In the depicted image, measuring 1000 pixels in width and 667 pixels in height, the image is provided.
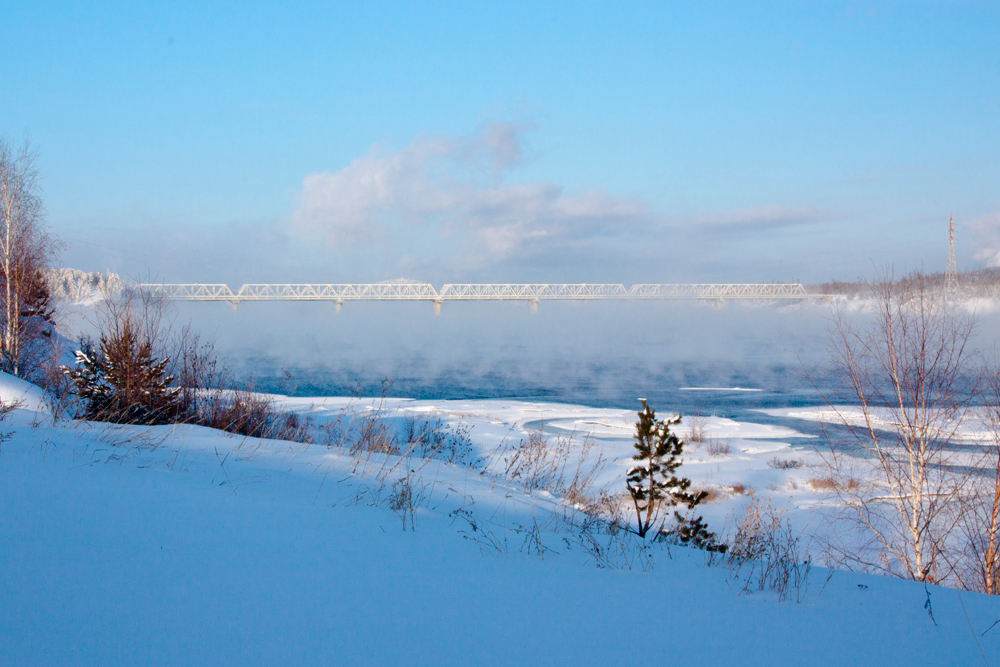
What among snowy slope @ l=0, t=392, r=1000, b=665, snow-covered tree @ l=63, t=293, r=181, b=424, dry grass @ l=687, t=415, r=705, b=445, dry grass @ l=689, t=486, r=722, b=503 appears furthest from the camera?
dry grass @ l=687, t=415, r=705, b=445

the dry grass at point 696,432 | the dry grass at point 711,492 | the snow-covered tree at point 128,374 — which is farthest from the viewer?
the dry grass at point 696,432

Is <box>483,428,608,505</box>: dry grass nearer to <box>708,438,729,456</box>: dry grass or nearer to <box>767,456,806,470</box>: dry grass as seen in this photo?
<box>708,438,729,456</box>: dry grass

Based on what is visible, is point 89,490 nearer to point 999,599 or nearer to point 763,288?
point 999,599

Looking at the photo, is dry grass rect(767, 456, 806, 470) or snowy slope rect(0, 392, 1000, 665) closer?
snowy slope rect(0, 392, 1000, 665)

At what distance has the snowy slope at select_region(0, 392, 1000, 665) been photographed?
81.0 inches

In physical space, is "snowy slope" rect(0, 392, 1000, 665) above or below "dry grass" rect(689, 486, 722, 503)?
above

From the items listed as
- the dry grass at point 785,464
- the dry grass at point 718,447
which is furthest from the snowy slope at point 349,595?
the dry grass at point 718,447

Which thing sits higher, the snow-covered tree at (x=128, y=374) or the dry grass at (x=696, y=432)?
the snow-covered tree at (x=128, y=374)

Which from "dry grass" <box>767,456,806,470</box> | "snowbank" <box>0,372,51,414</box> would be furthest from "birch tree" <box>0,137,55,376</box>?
"dry grass" <box>767,456,806,470</box>

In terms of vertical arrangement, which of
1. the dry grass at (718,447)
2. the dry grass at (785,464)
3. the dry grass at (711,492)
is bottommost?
the dry grass at (711,492)

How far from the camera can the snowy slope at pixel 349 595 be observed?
206cm

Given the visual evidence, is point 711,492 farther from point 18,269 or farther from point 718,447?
point 18,269

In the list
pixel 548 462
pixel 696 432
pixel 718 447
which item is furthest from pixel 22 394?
pixel 696 432

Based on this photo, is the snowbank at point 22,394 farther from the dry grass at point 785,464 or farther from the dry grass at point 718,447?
the dry grass at point 718,447
